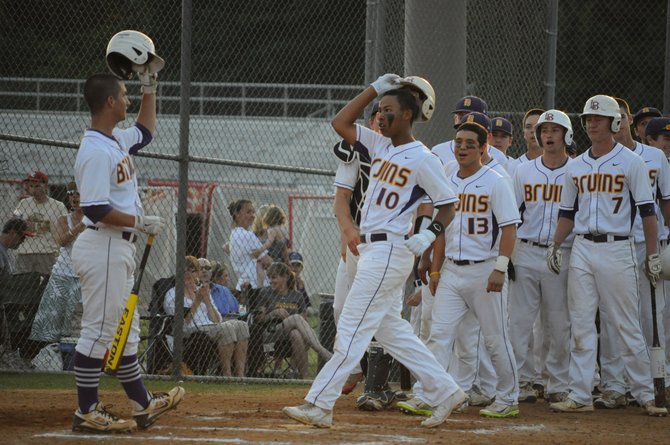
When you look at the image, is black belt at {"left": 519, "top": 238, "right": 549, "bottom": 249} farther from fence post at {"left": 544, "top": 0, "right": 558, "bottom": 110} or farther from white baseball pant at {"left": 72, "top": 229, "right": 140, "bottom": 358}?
white baseball pant at {"left": 72, "top": 229, "right": 140, "bottom": 358}

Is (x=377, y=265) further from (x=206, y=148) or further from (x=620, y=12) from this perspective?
(x=620, y=12)

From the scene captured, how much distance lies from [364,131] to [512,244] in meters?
1.40

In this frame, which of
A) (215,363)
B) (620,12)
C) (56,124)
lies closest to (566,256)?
(215,363)

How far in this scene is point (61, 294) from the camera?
31.8ft

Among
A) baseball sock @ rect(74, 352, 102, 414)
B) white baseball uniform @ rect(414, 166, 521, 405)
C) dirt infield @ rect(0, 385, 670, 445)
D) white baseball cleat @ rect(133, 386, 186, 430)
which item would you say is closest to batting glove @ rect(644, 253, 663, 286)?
dirt infield @ rect(0, 385, 670, 445)

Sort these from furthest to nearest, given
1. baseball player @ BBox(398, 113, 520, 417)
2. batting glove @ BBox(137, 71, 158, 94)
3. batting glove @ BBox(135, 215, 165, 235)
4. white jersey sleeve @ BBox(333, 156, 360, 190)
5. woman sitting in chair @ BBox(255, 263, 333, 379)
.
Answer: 1. woman sitting in chair @ BBox(255, 263, 333, 379)
2. baseball player @ BBox(398, 113, 520, 417)
3. white jersey sleeve @ BBox(333, 156, 360, 190)
4. batting glove @ BBox(137, 71, 158, 94)
5. batting glove @ BBox(135, 215, 165, 235)

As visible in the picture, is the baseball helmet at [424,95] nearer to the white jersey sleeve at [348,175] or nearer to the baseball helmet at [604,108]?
the white jersey sleeve at [348,175]

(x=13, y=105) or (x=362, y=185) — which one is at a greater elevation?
(x=13, y=105)

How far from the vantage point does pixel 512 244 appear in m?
7.34

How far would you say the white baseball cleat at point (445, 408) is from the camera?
21.6 ft

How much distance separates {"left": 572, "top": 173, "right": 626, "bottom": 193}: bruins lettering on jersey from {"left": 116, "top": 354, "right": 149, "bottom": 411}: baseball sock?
3682mm

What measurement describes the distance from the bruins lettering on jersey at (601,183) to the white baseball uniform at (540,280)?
525 mm

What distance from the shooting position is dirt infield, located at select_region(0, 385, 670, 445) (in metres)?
6.11

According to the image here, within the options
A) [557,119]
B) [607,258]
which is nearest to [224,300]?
[557,119]
